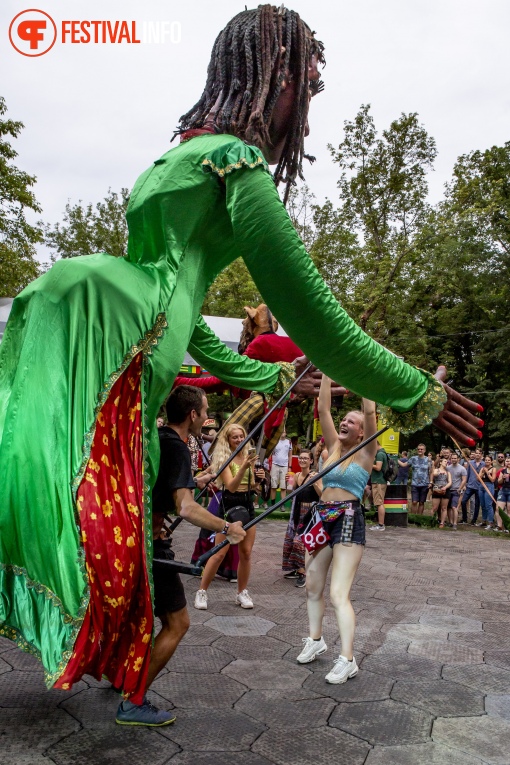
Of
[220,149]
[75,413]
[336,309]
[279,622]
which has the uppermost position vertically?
[220,149]

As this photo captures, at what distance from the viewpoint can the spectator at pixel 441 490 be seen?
12156 millimetres

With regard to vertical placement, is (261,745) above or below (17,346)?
below

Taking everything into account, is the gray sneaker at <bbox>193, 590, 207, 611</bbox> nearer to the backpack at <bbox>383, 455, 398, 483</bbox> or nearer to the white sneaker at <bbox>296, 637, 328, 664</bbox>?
the white sneaker at <bbox>296, 637, 328, 664</bbox>

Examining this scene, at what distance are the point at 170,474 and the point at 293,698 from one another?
1487 mm

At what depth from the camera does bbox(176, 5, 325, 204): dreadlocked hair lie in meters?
2.38

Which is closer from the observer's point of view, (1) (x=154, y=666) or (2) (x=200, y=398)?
(1) (x=154, y=666)

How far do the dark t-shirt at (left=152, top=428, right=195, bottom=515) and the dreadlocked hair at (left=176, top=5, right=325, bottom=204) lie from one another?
3.75ft

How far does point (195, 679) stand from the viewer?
3.55m

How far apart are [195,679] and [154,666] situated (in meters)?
0.89

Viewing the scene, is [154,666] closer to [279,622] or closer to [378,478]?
[279,622]

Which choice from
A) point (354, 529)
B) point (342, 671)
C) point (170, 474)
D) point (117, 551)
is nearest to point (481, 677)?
point (342, 671)

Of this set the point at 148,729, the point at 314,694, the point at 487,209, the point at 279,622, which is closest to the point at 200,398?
the point at 148,729

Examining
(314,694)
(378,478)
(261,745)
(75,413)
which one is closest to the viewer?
(75,413)

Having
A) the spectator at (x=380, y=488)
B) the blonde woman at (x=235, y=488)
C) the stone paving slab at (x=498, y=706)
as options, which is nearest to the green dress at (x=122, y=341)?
the stone paving slab at (x=498, y=706)
